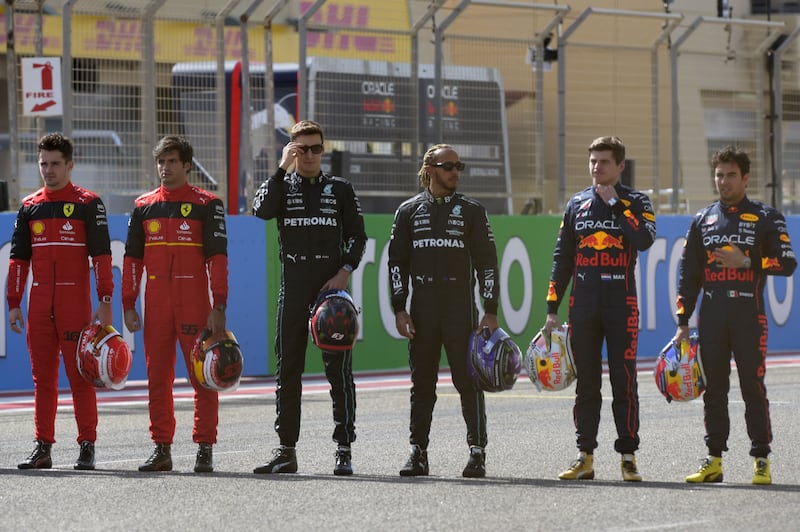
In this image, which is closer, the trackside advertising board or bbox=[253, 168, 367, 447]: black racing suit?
bbox=[253, 168, 367, 447]: black racing suit

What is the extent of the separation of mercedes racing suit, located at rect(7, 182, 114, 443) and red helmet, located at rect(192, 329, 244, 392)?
0.76m

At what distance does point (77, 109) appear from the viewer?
15664 mm

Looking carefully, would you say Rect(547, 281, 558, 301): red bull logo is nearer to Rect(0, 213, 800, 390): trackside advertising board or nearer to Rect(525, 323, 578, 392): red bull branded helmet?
Rect(525, 323, 578, 392): red bull branded helmet

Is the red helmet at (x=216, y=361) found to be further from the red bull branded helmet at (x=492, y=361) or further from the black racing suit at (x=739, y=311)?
the black racing suit at (x=739, y=311)

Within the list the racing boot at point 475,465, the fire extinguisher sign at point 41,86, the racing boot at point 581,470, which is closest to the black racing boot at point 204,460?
the racing boot at point 475,465

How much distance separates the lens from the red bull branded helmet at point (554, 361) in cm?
920

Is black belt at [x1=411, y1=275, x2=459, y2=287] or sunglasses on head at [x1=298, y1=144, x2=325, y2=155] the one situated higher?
sunglasses on head at [x1=298, y1=144, x2=325, y2=155]

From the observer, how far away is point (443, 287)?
9211 millimetres

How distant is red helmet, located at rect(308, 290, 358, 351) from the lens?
29.7ft

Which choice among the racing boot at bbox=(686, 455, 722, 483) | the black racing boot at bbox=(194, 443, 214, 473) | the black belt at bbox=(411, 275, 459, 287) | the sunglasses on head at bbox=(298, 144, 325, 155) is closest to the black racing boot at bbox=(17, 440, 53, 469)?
the black racing boot at bbox=(194, 443, 214, 473)

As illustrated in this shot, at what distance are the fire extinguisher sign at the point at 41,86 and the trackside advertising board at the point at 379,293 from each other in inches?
41.9

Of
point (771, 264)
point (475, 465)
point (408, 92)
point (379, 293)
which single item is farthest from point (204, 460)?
point (408, 92)

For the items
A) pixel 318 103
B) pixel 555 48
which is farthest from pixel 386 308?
pixel 555 48

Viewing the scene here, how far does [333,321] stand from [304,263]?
442 millimetres
